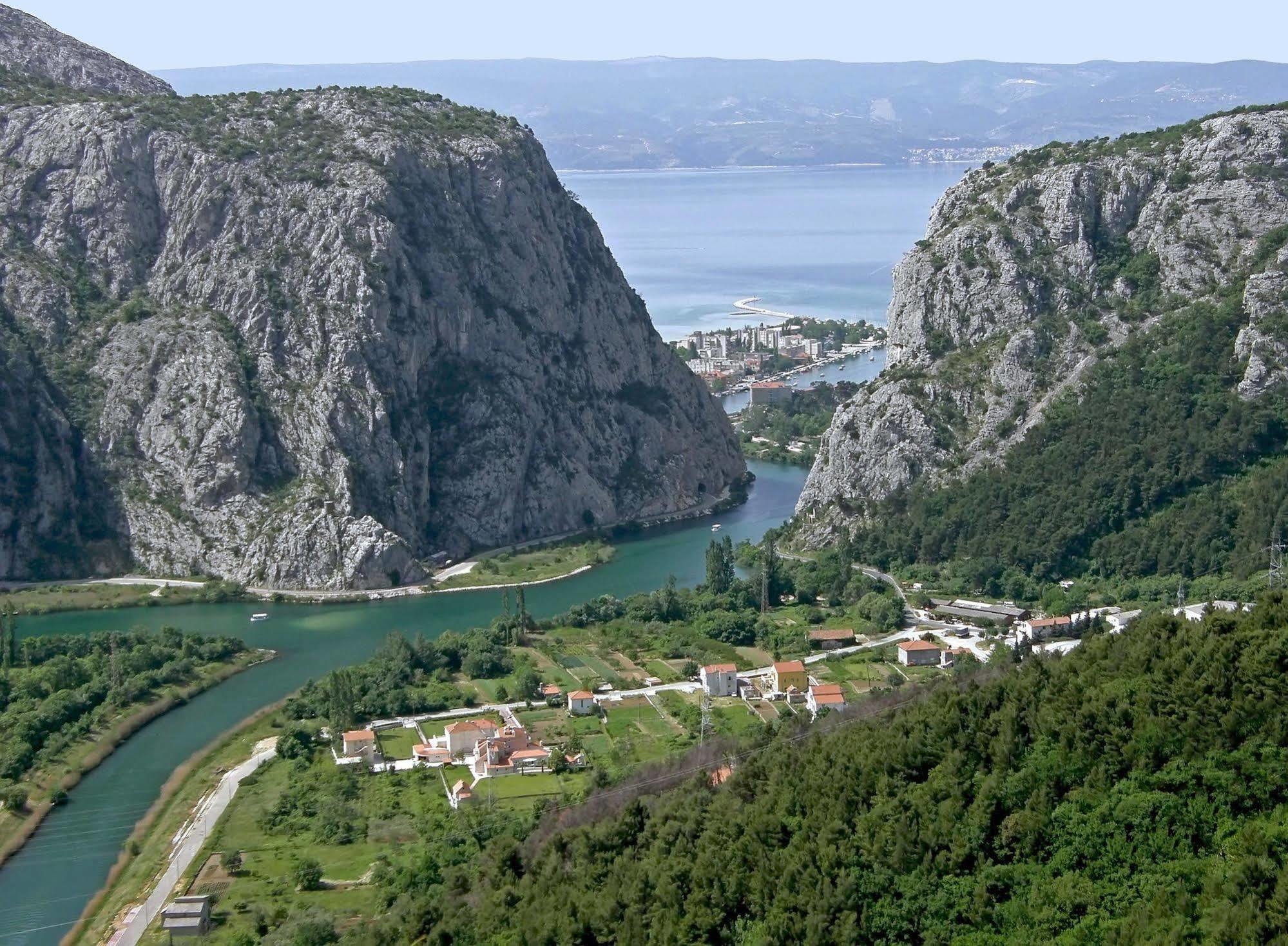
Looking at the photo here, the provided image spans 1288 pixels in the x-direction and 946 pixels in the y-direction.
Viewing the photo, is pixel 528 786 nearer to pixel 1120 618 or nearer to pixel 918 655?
pixel 918 655

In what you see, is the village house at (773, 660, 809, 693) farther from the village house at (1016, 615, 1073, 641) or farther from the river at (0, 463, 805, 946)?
the river at (0, 463, 805, 946)

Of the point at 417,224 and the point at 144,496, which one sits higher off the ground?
the point at 417,224

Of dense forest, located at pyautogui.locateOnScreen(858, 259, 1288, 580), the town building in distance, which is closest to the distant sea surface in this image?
the town building in distance

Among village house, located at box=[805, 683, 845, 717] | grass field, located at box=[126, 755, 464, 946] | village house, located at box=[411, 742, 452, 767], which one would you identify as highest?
village house, located at box=[805, 683, 845, 717]

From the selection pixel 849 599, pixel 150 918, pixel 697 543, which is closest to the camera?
pixel 150 918

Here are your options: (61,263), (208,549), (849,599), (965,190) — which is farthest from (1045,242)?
(61,263)

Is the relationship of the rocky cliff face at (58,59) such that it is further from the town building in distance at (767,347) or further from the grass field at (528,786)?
the grass field at (528,786)

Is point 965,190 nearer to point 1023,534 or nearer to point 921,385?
point 921,385
